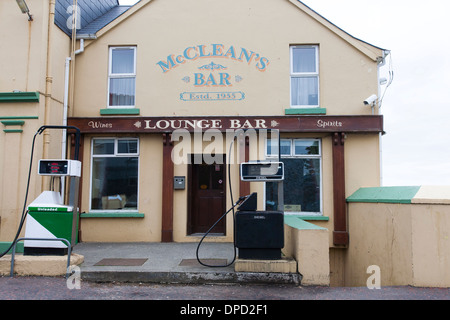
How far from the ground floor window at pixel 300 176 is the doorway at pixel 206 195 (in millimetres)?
1289

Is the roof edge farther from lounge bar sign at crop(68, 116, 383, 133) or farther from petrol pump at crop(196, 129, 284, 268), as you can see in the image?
petrol pump at crop(196, 129, 284, 268)

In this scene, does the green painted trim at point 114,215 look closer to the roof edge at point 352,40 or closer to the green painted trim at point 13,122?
the green painted trim at point 13,122

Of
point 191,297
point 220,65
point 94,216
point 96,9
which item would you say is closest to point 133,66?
point 220,65

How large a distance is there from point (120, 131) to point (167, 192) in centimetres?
205

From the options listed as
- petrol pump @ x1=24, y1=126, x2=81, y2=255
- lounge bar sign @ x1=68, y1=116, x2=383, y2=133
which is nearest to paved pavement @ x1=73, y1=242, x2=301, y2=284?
petrol pump @ x1=24, y1=126, x2=81, y2=255

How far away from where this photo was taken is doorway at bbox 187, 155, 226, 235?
34.5 ft

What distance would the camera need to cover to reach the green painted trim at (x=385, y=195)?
7.13m

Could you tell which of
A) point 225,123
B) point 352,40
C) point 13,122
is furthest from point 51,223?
point 352,40

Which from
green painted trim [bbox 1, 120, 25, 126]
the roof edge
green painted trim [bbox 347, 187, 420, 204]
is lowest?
green painted trim [bbox 347, 187, 420, 204]

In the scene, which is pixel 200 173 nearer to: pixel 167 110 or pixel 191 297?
pixel 167 110

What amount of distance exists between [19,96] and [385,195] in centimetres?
856

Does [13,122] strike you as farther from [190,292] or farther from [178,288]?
[190,292]

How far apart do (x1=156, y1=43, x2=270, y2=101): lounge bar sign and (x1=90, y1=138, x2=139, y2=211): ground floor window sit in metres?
2.14

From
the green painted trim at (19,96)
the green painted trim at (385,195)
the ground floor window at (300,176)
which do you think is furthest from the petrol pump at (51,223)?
the green painted trim at (385,195)
